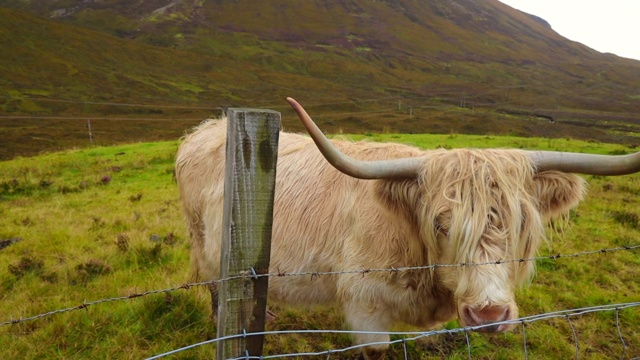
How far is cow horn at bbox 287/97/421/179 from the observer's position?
1.96 meters

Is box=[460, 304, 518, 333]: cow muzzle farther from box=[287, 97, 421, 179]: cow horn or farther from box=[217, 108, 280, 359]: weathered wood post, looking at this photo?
box=[217, 108, 280, 359]: weathered wood post

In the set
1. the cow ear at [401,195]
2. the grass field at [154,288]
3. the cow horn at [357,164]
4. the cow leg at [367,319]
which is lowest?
the grass field at [154,288]

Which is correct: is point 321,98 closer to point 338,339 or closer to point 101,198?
point 101,198

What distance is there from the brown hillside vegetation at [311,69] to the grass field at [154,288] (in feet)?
28.1

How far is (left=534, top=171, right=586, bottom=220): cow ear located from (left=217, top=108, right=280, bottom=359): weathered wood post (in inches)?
73.1

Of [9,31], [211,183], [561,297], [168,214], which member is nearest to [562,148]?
[561,297]

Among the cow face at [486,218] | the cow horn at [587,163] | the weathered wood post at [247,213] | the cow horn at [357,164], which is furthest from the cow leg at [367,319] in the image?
the cow horn at [587,163]

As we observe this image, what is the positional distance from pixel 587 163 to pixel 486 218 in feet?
2.32

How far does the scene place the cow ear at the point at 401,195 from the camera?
2.76 m

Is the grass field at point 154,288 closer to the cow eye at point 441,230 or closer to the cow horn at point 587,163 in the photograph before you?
the cow horn at point 587,163

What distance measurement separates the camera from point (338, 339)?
3.93m

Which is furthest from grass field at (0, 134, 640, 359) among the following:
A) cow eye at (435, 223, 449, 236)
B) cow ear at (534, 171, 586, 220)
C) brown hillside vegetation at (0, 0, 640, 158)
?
brown hillside vegetation at (0, 0, 640, 158)

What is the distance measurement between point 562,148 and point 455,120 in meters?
20.8

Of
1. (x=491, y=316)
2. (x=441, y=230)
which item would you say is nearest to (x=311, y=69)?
(x=441, y=230)
